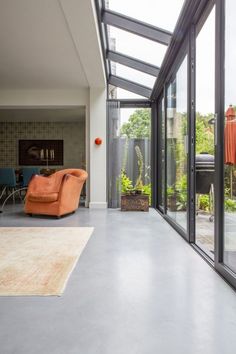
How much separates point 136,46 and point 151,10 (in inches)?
40.6

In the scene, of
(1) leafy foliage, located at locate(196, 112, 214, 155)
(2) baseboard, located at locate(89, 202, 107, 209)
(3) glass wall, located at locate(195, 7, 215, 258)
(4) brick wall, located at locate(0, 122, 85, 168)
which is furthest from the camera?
(4) brick wall, located at locate(0, 122, 85, 168)

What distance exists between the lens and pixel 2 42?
4293 millimetres

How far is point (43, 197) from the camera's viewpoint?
5184 millimetres

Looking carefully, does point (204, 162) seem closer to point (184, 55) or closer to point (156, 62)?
point (184, 55)

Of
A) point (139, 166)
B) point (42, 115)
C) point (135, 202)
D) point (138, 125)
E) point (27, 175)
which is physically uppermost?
point (42, 115)

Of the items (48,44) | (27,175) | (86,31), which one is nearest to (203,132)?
(86,31)

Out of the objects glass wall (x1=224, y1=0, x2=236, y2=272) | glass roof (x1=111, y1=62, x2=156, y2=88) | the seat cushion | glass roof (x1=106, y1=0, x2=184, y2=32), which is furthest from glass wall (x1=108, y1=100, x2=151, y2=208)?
glass wall (x1=224, y1=0, x2=236, y2=272)

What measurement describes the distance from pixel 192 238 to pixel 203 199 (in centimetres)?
222

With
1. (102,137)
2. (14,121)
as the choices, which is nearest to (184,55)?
(102,137)

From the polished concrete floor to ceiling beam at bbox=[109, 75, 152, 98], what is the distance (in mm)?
4311

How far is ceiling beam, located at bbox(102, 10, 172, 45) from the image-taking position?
4.10 metres

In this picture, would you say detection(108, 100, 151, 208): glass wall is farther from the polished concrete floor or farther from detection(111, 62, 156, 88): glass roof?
the polished concrete floor

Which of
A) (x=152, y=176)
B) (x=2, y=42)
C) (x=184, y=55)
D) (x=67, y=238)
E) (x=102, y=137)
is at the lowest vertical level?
(x=67, y=238)

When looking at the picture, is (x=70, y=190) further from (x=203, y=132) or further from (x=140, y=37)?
(x=140, y=37)
